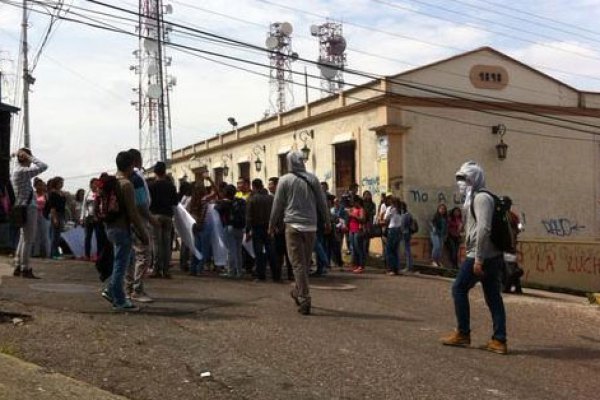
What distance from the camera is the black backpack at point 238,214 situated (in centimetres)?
1223

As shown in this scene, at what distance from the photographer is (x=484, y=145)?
74.8 feet

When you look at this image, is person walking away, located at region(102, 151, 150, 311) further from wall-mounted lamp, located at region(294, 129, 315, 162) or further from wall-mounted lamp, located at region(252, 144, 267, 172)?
wall-mounted lamp, located at region(252, 144, 267, 172)

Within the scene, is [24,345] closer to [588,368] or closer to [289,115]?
[588,368]

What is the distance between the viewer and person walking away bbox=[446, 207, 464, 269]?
18203mm

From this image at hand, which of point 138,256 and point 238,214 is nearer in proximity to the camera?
point 138,256

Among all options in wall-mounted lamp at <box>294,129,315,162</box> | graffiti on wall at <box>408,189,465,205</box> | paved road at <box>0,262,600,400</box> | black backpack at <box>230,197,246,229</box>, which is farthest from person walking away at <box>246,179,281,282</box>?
wall-mounted lamp at <box>294,129,315,162</box>

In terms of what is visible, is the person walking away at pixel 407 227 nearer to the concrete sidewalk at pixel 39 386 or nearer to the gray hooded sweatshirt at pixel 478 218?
the gray hooded sweatshirt at pixel 478 218

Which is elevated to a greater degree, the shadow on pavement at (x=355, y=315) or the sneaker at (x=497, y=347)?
the shadow on pavement at (x=355, y=315)

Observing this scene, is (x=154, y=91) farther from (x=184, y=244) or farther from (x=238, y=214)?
(x=238, y=214)

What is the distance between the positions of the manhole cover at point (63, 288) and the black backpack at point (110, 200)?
1.86 m

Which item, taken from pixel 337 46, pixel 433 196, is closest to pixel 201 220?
pixel 433 196

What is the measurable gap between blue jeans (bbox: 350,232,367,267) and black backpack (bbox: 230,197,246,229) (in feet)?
11.6

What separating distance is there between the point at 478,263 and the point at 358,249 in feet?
27.0

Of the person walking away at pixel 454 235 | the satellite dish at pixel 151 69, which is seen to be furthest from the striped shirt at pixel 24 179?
the satellite dish at pixel 151 69
